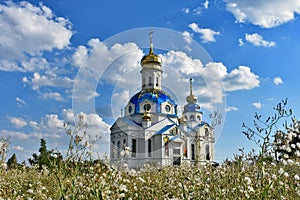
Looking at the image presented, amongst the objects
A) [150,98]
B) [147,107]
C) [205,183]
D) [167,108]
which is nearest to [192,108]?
[167,108]

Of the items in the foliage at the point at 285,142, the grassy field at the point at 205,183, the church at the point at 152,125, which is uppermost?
the church at the point at 152,125

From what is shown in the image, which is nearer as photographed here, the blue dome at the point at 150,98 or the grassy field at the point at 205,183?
the grassy field at the point at 205,183

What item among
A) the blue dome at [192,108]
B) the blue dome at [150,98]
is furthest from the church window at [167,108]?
the blue dome at [192,108]

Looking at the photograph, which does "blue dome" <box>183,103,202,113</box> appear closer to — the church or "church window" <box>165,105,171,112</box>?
the church

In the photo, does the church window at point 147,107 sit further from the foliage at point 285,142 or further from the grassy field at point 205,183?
the foliage at point 285,142

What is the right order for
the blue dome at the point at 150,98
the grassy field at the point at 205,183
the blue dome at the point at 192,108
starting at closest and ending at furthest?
the grassy field at the point at 205,183, the blue dome at the point at 150,98, the blue dome at the point at 192,108

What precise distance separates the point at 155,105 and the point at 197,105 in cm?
795

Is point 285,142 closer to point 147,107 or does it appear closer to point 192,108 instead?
point 147,107

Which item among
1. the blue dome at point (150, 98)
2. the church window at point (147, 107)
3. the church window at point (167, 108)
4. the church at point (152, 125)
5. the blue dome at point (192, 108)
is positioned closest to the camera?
the church at point (152, 125)

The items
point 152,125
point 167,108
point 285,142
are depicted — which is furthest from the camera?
point 167,108

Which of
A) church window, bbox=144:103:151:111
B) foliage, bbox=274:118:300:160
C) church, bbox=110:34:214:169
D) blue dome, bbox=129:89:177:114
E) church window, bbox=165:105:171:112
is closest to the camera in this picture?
foliage, bbox=274:118:300:160

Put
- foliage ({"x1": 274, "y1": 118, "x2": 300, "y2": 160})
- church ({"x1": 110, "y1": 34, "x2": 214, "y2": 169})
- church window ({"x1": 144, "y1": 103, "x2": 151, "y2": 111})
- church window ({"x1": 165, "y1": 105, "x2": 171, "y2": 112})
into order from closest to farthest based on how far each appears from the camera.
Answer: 1. foliage ({"x1": 274, "y1": 118, "x2": 300, "y2": 160})
2. church ({"x1": 110, "y1": 34, "x2": 214, "y2": 169})
3. church window ({"x1": 144, "y1": 103, "x2": 151, "y2": 111})
4. church window ({"x1": 165, "y1": 105, "x2": 171, "y2": 112})

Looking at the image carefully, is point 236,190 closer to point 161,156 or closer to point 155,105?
point 161,156

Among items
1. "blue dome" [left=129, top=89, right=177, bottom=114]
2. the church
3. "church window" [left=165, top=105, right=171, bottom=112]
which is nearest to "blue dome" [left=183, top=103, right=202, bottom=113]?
the church
